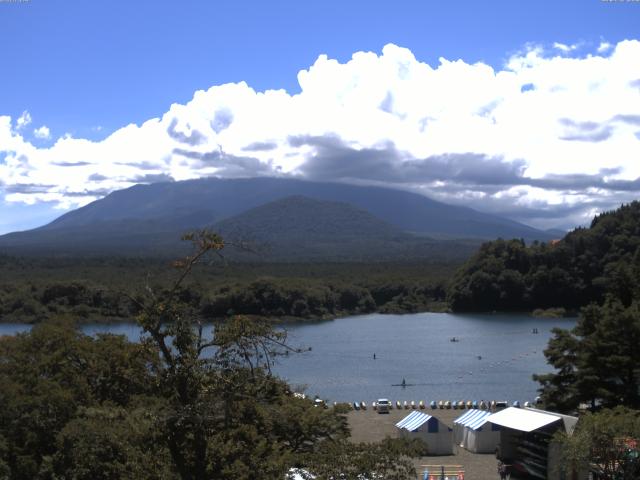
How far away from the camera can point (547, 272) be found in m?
72.7

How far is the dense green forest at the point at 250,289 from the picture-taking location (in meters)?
63.3

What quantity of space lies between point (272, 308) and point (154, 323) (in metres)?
58.4

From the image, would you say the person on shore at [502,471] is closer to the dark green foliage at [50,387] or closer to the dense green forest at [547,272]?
the dark green foliage at [50,387]

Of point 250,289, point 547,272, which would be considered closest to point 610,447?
point 250,289

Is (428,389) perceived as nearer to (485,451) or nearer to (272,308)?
(485,451)

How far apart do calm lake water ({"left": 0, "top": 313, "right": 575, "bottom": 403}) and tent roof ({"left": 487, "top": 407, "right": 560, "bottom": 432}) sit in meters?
8.46

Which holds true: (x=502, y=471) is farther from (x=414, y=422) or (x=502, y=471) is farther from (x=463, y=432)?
(x=414, y=422)

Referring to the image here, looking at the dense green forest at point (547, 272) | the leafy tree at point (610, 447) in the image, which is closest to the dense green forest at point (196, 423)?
the leafy tree at point (610, 447)

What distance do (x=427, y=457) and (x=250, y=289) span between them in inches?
1776

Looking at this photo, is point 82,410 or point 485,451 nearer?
point 82,410

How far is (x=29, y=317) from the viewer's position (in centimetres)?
6228

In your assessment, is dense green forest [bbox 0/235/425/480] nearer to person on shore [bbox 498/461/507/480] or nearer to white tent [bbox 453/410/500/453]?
person on shore [bbox 498/461/507/480]

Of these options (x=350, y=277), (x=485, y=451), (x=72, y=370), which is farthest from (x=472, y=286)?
(x=72, y=370)

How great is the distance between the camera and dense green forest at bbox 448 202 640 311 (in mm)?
72188
